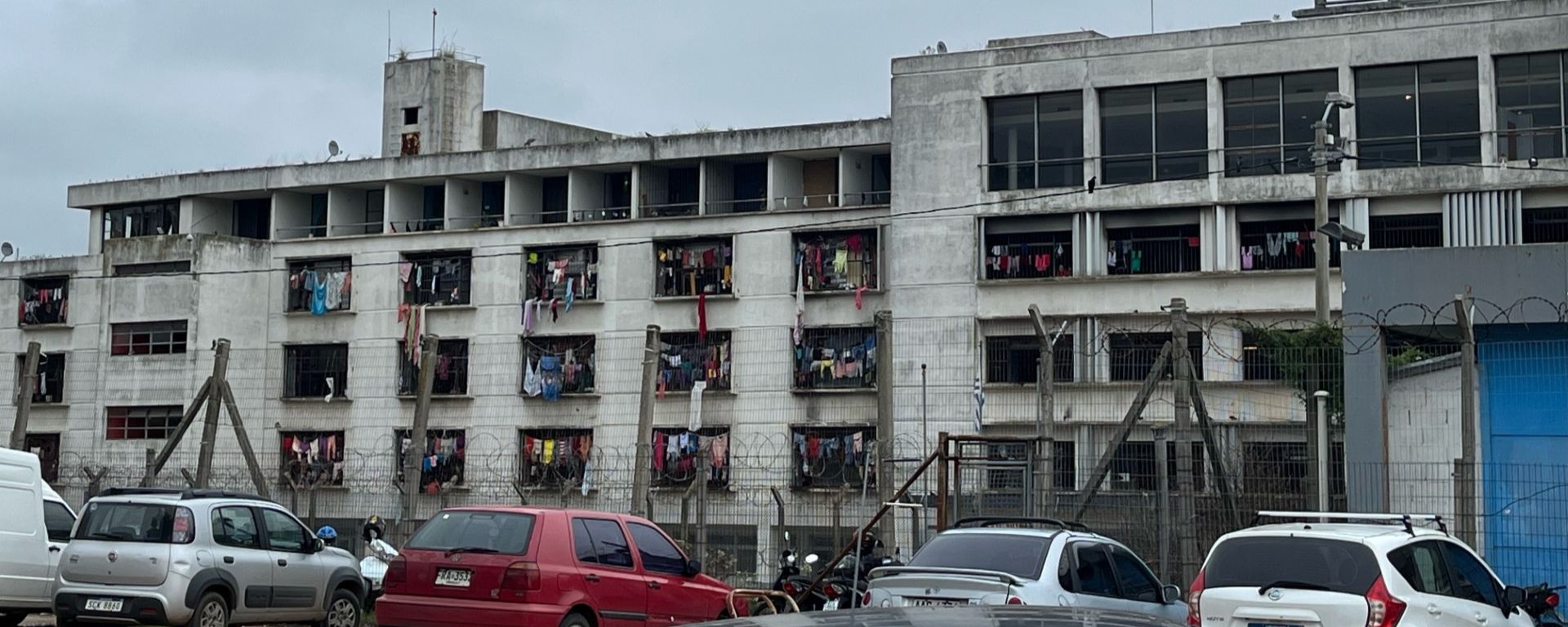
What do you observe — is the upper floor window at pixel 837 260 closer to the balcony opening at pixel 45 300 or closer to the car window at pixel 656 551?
the balcony opening at pixel 45 300

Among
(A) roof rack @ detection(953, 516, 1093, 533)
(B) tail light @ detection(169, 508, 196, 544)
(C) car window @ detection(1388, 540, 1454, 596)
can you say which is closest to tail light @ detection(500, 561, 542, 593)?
(A) roof rack @ detection(953, 516, 1093, 533)

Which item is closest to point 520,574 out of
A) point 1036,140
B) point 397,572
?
point 397,572

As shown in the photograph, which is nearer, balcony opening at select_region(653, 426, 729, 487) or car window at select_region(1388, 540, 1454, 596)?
car window at select_region(1388, 540, 1454, 596)

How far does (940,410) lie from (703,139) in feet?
40.1

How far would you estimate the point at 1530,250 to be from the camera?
1909 centimetres

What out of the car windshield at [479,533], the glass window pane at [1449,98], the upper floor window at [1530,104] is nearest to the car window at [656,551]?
Result: the car windshield at [479,533]

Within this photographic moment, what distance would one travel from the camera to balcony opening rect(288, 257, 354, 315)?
2274 inches

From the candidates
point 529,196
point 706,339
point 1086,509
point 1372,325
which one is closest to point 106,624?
point 1086,509

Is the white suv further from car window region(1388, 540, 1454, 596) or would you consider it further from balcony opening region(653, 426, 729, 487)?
balcony opening region(653, 426, 729, 487)

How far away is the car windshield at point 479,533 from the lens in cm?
1567

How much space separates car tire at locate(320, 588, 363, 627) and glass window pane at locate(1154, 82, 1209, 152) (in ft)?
102

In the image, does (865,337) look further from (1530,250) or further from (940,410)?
(1530,250)

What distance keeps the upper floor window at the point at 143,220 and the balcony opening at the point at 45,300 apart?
2.56 m

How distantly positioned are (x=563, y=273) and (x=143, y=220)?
18.7 metres
